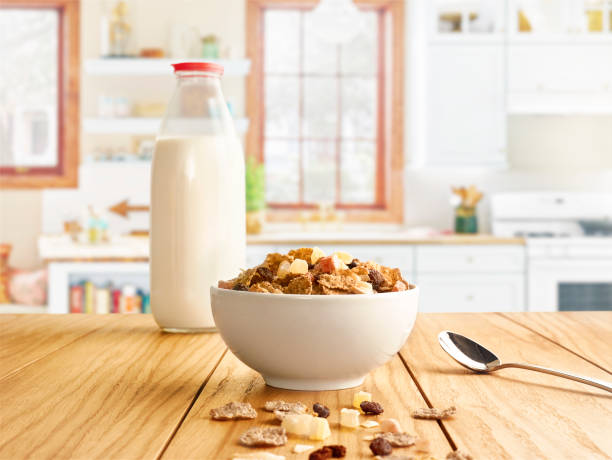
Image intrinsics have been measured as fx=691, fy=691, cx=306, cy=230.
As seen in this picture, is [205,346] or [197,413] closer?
[197,413]

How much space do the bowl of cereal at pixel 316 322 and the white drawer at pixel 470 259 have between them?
2.80 metres

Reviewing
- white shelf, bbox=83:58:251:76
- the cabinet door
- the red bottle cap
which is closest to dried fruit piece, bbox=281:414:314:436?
the red bottle cap

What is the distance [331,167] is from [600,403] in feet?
12.5

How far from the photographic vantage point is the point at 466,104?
3881 mm

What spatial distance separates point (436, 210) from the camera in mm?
4262

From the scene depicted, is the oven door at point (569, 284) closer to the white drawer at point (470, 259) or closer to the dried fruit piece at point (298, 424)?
the white drawer at point (470, 259)

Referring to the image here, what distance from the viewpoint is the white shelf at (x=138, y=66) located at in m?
3.94

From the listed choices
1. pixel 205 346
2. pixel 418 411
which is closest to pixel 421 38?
pixel 205 346

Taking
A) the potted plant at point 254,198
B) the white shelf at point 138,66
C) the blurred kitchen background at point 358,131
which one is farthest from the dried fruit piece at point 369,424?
the white shelf at point 138,66

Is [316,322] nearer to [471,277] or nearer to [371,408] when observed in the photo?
[371,408]

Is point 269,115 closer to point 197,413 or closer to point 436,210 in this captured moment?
point 436,210

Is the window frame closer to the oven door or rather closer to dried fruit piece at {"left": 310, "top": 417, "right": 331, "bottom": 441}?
the oven door

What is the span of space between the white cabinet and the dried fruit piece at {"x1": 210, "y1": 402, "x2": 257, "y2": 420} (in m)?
2.94

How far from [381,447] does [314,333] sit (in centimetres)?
18
